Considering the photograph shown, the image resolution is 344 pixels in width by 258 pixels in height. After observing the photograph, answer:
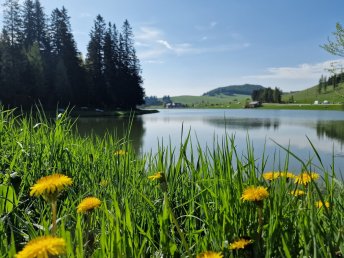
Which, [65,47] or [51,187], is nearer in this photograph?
[51,187]

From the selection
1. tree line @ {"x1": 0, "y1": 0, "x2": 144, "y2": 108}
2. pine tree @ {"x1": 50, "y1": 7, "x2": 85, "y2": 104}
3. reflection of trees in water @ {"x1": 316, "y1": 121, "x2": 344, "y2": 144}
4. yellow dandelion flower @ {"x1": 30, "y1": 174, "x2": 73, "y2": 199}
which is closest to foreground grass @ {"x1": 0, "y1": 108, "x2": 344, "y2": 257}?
yellow dandelion flower @ {"x1": 30, "y1": 174, "x2": 73, "y2": 199}

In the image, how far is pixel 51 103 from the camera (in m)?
51.9

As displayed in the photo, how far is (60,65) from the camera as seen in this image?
169 ft

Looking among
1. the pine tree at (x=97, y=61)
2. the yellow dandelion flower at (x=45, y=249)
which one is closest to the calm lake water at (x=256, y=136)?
the yellow dandelion flower at (x=45, y=249)

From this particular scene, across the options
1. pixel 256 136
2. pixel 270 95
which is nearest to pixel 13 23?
pixel 256 136

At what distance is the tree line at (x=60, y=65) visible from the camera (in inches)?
1850

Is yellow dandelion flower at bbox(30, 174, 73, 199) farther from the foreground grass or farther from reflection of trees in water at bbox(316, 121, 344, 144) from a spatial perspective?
reflection of trees in water at bbox(316, 121, 344, 144)

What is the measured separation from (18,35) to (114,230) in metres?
59.5

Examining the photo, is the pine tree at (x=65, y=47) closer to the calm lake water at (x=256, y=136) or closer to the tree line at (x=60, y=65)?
the tree line at (x=60, y=65)

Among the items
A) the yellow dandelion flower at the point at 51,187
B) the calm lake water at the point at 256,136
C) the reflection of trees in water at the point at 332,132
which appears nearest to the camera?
the yellow dandelion flower at the point at 51,187

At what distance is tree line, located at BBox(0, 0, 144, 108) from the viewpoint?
154 ft

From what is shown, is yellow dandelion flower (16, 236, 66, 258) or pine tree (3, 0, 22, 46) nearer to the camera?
yellow dandelion flower (16, 236, 66, 258)

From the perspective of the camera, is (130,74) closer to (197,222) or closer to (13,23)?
(13,23)

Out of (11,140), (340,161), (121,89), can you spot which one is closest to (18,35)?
(121,89)
